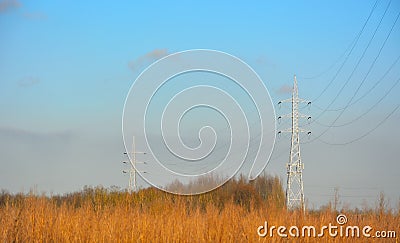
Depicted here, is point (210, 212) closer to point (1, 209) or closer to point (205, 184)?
point (1, 209)

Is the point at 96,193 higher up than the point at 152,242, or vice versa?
the point at 96,193

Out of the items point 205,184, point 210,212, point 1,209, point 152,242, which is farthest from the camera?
point 205,184

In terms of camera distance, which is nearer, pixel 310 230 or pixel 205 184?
pixel 310 230

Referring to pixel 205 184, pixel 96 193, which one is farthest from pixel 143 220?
pixel 96 193

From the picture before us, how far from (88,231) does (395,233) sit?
5496 mm

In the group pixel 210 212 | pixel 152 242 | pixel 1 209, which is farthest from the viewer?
pixel 1 209

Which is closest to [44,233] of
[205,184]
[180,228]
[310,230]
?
[180,228]

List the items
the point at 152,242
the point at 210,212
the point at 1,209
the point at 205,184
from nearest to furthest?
the point at 152,242 < the point at 210,212 < the point at 1,209 < the point at 205,184

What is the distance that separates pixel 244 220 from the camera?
10641 mm

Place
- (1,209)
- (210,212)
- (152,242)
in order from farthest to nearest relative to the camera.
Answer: (1,209) < (210,212) < (152,242)

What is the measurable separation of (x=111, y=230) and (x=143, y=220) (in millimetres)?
623

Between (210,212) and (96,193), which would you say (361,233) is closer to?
(210,212)

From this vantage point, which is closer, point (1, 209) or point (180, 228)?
point (180, 228)

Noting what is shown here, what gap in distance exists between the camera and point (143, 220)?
34.6 feet
